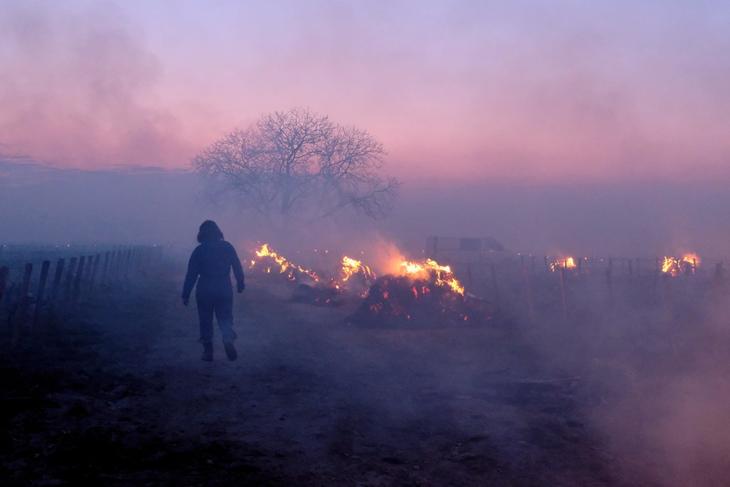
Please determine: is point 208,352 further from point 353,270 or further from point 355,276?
point 353,270

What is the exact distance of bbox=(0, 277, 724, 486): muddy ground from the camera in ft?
17.5

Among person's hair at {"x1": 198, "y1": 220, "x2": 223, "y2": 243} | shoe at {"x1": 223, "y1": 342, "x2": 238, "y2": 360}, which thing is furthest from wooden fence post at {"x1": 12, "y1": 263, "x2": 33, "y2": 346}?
shoe at {"x1": 223, "y1": 342, "x2": 238, "y2": 360}

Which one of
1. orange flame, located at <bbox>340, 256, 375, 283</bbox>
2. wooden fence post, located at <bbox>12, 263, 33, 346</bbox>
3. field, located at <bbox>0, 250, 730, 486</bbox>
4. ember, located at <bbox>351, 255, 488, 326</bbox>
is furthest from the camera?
orange flame, located at <bbox>340, 256, 375, 283</bbox>

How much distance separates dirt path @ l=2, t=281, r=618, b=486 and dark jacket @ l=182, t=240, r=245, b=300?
1236mm

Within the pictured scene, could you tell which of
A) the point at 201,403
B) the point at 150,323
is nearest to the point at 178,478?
the point at 201,403

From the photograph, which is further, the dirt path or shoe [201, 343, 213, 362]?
shoe [201, 343, 213, 362]

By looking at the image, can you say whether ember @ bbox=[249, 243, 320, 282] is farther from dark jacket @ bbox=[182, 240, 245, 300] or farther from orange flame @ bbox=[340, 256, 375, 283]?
dark jacket @ bbox=[182, 240, 245, 300]

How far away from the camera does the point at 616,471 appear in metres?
5.62

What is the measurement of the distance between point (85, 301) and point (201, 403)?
10.4 m

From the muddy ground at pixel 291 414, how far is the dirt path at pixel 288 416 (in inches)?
0.9

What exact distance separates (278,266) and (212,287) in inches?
1025

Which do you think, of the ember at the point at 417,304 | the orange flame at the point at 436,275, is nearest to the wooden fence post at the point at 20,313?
the ember at the point at 417,304

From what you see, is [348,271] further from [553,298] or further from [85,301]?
[85,301]

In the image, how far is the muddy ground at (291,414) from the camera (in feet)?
17.5
